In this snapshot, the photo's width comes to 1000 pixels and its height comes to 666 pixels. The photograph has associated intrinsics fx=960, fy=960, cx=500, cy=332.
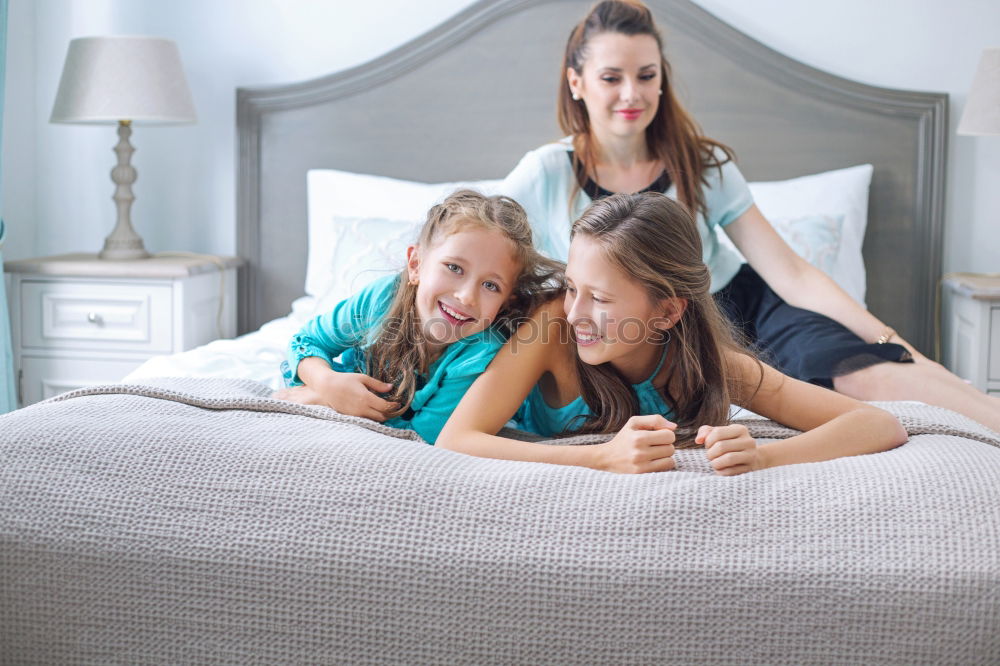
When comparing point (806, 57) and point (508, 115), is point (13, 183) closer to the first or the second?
point (508, 115)

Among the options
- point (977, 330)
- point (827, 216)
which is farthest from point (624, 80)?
point (977, 330)

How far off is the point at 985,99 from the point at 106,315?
7.87 feet

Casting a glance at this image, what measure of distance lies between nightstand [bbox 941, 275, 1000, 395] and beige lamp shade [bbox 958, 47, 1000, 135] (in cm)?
40

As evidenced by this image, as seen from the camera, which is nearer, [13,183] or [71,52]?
[71,52]

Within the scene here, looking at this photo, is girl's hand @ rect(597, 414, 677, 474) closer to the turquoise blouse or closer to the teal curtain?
the turquoise blouse

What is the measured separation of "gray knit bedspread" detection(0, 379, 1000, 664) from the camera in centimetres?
92

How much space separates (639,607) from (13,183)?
274 centimetres

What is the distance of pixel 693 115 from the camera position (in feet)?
9.21

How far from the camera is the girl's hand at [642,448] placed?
114cm

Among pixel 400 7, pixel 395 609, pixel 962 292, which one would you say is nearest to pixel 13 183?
pixel 400 7

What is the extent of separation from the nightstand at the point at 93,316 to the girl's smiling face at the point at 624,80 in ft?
4.09

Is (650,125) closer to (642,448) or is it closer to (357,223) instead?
→ (357,223)

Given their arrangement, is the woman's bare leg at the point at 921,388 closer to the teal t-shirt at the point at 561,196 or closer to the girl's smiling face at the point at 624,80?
the teal t-shirt at the point at 561,196

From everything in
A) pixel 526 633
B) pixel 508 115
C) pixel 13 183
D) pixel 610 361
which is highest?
pixel 508 115
